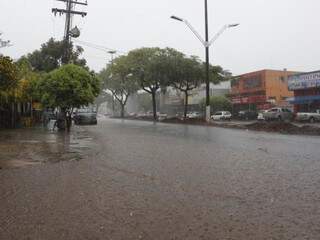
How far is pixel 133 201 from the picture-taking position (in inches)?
317

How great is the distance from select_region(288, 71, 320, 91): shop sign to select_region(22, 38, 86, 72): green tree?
2541 centimetres

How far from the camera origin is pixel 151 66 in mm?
51250

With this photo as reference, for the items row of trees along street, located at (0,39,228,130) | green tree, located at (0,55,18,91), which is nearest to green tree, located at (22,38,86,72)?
row of trees along street, located at (0,39,228,130)

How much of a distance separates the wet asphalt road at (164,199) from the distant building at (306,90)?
4130cm

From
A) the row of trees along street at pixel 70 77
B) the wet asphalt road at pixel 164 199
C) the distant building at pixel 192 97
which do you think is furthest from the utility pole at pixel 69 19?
the distant building at pixel 192 97

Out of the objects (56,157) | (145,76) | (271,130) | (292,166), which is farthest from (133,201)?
(145,76)

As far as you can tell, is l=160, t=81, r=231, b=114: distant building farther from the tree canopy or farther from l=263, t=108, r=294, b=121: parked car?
the tree canopy

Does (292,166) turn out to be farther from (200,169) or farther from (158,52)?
(158,52)

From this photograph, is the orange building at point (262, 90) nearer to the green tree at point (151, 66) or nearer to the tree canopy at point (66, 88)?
the green tree at point (151, 66)

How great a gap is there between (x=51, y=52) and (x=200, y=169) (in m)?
38.5

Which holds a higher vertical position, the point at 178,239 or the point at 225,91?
the point at 225,91

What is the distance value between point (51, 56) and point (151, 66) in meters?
10.8

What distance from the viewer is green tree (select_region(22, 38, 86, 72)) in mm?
47188

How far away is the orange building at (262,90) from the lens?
6694 centimetres
